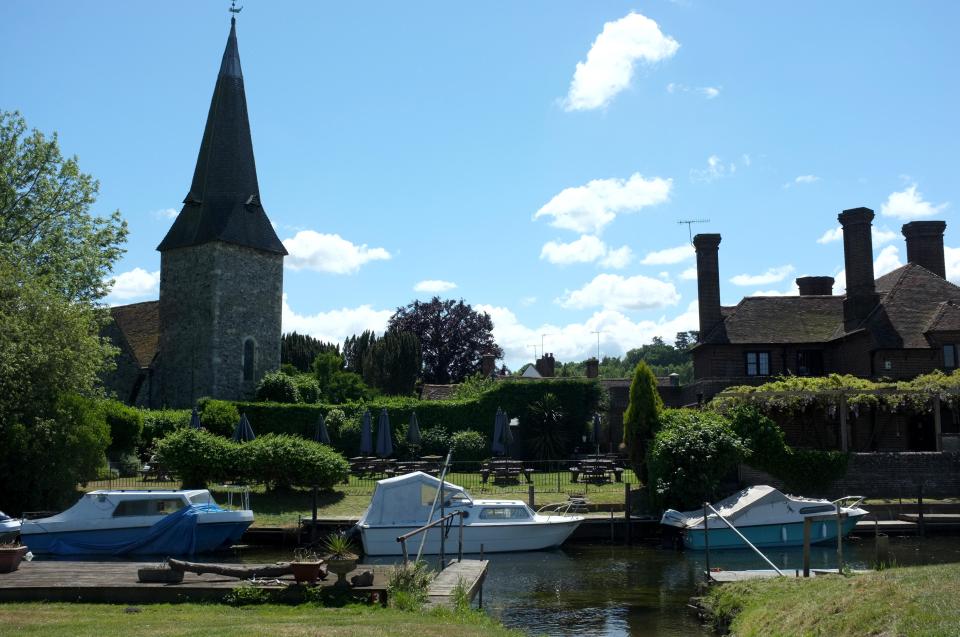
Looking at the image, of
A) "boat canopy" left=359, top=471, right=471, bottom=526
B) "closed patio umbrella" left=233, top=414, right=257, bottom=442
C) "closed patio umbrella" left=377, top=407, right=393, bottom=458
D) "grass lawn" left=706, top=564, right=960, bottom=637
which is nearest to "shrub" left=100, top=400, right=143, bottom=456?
"closed patio umbrella" left=233, top=414, right=257, bottom=442

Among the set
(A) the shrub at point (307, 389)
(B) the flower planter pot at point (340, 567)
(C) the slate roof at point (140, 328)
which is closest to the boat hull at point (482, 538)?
(B) the flower planter pot at point (340, 567)

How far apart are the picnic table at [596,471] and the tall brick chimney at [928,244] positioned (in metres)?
19.4

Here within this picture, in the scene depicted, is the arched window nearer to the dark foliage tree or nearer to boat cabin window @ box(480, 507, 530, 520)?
the dark foliage tree

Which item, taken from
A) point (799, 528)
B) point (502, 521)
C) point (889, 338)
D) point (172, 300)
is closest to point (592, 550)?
point (502, 521)

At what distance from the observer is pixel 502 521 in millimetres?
24031

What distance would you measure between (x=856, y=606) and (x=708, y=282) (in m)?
29.7

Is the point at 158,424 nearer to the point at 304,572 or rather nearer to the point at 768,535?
the point at 768,535

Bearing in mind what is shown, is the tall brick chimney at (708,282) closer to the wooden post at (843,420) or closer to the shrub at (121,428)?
the wooden post at (843,420)

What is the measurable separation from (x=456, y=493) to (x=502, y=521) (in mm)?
1536

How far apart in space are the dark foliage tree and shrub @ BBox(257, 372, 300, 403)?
22.3m

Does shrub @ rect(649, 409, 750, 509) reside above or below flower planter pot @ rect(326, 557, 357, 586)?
above

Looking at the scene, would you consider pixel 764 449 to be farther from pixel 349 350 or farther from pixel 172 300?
pixel 349 350

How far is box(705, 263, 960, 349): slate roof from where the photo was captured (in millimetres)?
34438

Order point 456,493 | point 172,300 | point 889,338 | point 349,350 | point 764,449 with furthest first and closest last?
point 349,350, point 172,300, point 889,338, point 764,449, point 456,493
